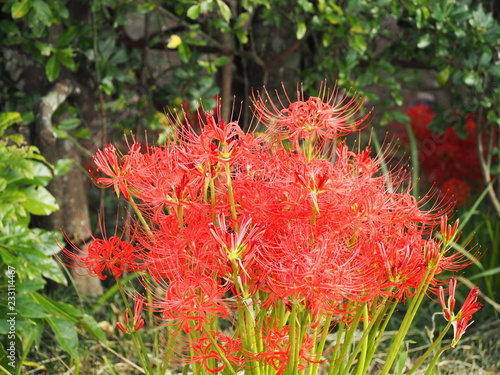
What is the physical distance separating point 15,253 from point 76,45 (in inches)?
47.3

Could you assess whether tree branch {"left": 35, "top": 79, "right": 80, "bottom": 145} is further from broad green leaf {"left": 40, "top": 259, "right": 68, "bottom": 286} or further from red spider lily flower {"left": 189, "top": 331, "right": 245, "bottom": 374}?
red spider lily flower {"left": 189, "top": 331, "right": 245, "bottom": 374}

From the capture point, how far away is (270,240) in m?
1.39

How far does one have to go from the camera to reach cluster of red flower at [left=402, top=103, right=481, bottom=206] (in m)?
4.38

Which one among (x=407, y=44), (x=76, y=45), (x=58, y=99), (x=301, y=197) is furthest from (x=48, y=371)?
(x=407, y=44)

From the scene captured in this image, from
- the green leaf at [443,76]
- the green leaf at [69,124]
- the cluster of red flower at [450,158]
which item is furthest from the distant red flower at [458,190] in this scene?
the green leaf at [69,124]

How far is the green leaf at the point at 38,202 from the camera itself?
8.04ft

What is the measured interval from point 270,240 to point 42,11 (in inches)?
67.0

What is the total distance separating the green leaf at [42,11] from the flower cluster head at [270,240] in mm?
1327

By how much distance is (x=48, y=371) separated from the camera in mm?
2711

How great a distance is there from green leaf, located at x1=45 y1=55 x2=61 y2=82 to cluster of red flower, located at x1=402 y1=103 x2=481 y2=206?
8.19 ft

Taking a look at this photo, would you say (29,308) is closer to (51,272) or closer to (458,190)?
(51,272)

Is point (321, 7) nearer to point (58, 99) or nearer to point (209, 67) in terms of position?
point (209, 67)

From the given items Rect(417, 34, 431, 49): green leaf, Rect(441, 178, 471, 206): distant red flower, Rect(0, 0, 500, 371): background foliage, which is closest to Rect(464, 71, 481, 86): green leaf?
Rect(0, 0, 500, 371): background foliage

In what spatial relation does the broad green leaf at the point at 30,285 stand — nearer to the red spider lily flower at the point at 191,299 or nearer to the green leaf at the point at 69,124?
the green leaf at the point at 69,124
